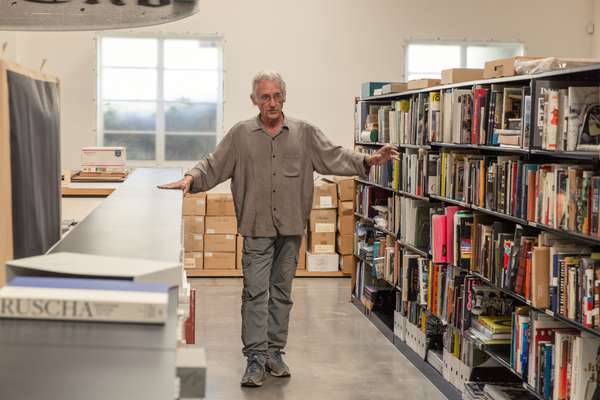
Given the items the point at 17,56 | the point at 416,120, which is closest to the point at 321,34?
the point at 17,56

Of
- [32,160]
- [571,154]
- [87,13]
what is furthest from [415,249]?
[32,160]

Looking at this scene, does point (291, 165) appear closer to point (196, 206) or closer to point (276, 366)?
point (276, 366)

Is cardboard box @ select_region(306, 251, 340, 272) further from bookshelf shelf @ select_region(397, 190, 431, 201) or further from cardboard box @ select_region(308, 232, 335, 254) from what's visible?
bookshelf shelf @ select_region(397, 190, 431, 201)

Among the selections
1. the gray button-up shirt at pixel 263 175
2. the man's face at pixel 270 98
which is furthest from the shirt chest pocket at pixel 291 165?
the man's face at pixel 270 98

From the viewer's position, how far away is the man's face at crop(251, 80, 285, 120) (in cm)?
524

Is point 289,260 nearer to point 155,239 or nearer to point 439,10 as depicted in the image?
point 155,239

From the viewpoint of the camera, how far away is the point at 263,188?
5.32 meters

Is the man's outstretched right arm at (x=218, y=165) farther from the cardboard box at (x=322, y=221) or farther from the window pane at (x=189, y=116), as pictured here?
the window pane at (x=189, y=116)

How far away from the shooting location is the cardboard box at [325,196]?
9406 mm

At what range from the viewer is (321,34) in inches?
398

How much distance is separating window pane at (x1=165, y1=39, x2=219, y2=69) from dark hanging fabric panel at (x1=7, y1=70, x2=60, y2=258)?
302 inches

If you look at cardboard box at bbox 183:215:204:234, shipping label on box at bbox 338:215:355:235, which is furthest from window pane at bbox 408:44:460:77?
cardboard box at bbox 183:215:204:234

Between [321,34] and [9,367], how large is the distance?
30.0 feet

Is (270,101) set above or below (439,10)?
below
